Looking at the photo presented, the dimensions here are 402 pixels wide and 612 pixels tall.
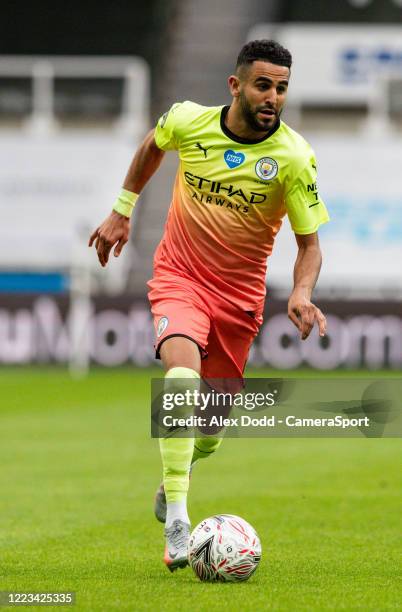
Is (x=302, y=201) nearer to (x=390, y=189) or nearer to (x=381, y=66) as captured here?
(x=390, y=189)

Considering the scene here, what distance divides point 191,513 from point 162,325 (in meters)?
2.30

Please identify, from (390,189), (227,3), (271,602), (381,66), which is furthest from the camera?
(227,3)

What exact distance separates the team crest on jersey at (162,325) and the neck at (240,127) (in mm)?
1053

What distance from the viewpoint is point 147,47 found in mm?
31859

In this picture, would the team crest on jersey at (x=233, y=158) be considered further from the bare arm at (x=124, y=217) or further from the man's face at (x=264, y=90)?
the bare arm at (x=124, y=217)

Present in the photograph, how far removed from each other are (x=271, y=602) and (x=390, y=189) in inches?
798

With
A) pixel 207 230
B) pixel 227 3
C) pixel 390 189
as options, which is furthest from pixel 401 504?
pixel 227 3

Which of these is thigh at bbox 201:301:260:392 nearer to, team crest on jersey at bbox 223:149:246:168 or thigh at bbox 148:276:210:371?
thigh at bbox 148:276:210:371

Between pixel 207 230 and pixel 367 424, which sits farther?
pixel 207 230

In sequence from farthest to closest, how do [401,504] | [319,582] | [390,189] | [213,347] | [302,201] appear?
[390,189] < [401,504] < [213,347] < [302,201] < [319,582]

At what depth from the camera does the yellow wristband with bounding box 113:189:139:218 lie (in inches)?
301

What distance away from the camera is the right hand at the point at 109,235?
24.7 ft

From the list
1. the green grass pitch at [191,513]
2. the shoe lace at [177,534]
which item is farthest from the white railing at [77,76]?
the shoe lace at [177,534]

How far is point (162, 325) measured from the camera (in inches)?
278
